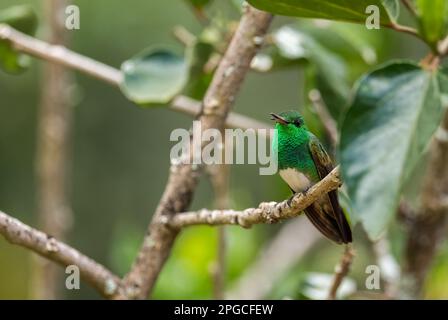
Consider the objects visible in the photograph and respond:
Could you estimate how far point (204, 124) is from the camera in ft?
5.88

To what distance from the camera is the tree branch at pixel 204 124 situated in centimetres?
176

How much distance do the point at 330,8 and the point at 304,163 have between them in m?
0.41

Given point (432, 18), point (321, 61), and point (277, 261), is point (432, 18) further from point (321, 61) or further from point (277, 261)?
point (277, 261)

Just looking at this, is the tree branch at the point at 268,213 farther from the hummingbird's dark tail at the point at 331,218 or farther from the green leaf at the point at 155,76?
the green leaf at the point at 155,76

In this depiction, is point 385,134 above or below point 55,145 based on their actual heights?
below

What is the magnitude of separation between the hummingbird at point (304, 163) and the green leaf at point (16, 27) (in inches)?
29.4

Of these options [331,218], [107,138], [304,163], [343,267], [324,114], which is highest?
[107,138]

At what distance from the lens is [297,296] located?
6.61 ft

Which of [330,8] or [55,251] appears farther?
[55,251]

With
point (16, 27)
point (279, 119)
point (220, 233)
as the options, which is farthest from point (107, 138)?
point (279, 119)

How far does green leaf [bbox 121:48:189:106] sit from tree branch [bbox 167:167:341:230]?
12.8 inches

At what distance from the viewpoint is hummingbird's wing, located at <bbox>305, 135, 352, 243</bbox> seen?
1655 millimetres

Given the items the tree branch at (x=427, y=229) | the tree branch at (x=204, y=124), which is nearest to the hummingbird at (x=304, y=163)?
the tree branch at (x=204, y=124)

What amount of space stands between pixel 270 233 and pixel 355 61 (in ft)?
11.0
